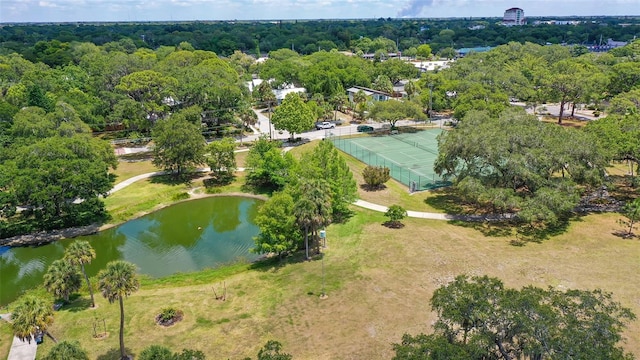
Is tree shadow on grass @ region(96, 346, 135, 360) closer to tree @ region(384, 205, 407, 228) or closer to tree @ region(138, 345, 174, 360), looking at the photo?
tree @ region(138, 345, 174, 360)

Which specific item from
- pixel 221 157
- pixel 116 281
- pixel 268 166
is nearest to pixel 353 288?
pixel 116 281

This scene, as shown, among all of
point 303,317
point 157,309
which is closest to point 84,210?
point 157,309

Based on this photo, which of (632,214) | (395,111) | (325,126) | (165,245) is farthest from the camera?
(325,126)

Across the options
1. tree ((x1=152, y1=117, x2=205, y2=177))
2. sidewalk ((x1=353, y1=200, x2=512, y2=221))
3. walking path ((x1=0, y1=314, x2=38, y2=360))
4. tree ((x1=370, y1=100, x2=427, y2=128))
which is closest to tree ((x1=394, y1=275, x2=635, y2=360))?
walking path ((x1=0, y1=314, x2=38, y2=360))

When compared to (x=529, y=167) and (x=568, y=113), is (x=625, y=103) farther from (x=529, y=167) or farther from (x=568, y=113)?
(x=529, y=167)

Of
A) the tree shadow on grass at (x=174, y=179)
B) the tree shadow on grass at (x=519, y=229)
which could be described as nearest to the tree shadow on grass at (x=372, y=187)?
the tree shadow on grass at (x=519, y=229)
